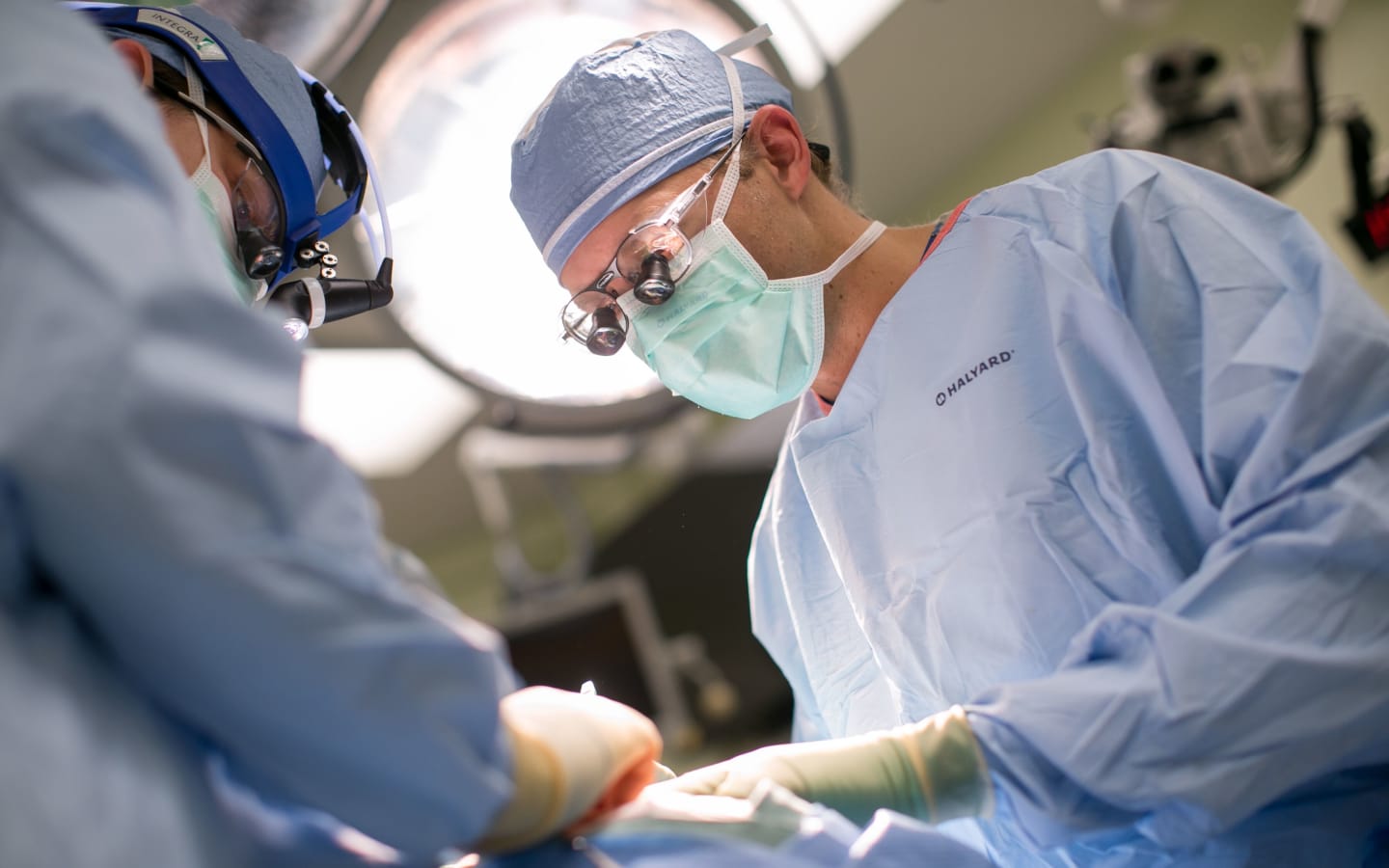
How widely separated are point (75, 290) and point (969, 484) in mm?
876

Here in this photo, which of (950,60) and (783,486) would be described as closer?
(783,486)

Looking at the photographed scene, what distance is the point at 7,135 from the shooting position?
59 cm

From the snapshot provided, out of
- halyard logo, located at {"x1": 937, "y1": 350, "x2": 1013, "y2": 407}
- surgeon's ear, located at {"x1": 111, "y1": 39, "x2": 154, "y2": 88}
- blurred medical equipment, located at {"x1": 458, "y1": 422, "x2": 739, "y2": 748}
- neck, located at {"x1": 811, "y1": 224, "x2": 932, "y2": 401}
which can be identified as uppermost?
surgeon's ear, located at {"x1": 111, "y1": 39, "x2": 154, "y2": 88}

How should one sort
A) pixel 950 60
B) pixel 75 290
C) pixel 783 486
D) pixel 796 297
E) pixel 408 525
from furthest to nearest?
pixel 408 525, pixel 950 60, pixel 783 486, pixel 796 297, pixel 75 290

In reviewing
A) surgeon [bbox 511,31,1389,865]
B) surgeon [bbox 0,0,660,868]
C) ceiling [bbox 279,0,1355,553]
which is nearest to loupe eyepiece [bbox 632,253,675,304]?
surgeon [bbox 511,31,1389,865]

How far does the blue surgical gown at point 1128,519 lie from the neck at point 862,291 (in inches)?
2.7

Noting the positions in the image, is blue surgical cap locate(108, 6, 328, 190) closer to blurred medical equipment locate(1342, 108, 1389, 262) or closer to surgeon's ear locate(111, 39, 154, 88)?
surgeon's ear locate(111, 39, 154, 88)

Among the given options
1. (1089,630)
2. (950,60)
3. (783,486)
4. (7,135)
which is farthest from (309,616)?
(950,60)

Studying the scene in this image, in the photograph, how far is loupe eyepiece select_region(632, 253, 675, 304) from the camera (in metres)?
1.35

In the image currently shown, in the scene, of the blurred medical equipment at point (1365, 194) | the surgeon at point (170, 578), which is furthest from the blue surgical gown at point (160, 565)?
the blurred medical equipment at point (1365, 194)

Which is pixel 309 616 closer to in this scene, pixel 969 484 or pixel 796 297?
pixel 969 484

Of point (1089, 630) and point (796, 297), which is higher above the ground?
point (796, 297)

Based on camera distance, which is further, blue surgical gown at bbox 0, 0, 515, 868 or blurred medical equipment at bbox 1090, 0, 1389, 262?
blurred medical equipment at bbox 1090, 0, 1389, 262

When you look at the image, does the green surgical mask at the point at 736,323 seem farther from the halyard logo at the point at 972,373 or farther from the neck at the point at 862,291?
the halyard logo at the point at 972,373
